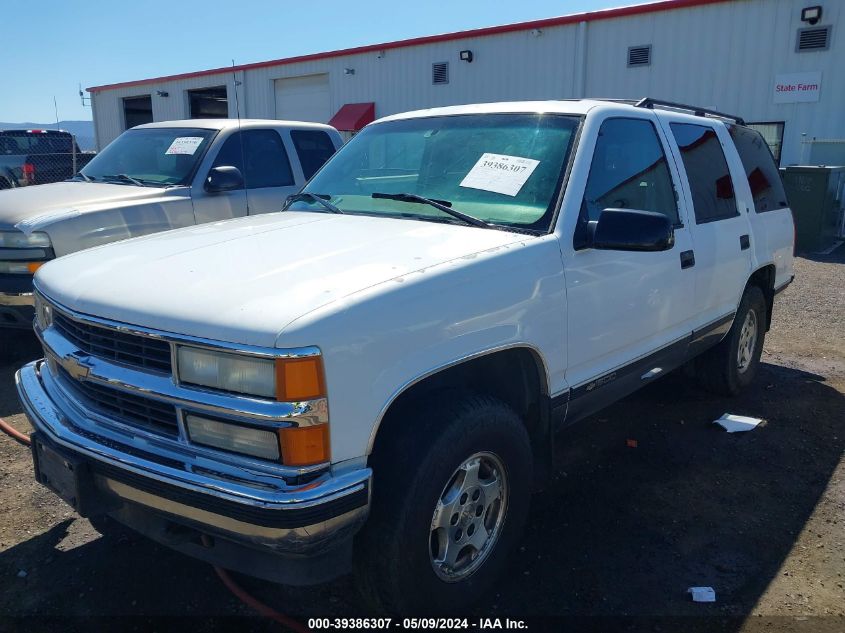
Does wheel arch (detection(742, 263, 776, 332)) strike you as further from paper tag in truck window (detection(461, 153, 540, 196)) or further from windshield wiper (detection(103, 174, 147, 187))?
windshield wiper (detection(103, 174, 147, 187))

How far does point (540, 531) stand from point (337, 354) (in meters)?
1.88

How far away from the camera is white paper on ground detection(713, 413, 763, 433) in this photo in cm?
479

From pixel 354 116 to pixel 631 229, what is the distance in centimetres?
1829

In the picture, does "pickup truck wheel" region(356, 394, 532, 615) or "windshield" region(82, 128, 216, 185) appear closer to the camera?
"pickup truck wheel" region(356, 394, 532, 615)

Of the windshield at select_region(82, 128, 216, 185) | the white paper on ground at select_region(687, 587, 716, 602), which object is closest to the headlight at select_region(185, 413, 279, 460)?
the white paper on ground at select_region(687, 587, 716, 602)

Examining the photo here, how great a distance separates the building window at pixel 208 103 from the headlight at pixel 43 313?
77.5ft

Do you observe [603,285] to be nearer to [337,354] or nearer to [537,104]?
[537,104]

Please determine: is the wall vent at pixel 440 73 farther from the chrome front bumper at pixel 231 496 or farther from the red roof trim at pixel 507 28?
the chrome front bumper at pixel 231 496

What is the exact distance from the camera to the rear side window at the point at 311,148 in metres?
7.21

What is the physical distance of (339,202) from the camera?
3.74 metres

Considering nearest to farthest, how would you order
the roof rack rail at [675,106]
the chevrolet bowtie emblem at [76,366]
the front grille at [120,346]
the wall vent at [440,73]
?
1. the front grille at [120,346]
2. the chevrolet bowtie emblem at [76,366]
3. the roof rack rail at [675,106]
4. the wall vent at [440,73]

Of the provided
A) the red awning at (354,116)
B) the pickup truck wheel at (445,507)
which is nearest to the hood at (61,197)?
the pickup truck wheel at (445,507)

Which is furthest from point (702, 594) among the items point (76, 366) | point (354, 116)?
point (354, 116)

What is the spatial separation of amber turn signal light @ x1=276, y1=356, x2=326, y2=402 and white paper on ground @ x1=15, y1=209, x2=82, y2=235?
13.6ft
